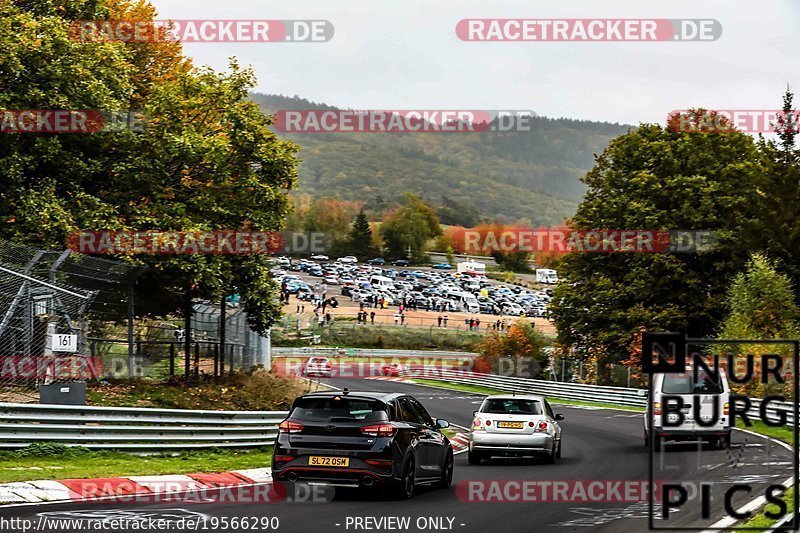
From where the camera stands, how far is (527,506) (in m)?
14.8

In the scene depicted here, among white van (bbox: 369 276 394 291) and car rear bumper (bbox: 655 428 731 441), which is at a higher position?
white van (bbox: 369 276 394 291)

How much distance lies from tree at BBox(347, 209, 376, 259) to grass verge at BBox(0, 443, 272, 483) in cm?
15302

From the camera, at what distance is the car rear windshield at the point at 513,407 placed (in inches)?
893

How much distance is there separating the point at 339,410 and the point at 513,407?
27.0 ft

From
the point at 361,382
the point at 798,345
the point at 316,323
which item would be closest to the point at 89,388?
the point at 798,345

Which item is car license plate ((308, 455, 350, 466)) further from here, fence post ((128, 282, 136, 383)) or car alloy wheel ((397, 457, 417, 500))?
fence post ((128, 282, 136, 383))

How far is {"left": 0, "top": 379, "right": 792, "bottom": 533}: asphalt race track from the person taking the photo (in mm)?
12680

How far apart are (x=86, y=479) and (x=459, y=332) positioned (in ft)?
259

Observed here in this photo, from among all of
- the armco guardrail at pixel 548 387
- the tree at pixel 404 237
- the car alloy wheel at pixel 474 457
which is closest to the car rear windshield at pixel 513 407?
the car alloy wheel at pixel 474 457

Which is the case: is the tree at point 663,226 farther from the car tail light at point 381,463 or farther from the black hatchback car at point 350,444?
the car tail light at point 381,463

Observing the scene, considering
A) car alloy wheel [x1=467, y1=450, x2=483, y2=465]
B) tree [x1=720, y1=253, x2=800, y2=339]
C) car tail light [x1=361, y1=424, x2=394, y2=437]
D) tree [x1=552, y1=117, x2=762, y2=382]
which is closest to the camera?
car tail light [x1=361, y1=424, x2=394, y2=437]

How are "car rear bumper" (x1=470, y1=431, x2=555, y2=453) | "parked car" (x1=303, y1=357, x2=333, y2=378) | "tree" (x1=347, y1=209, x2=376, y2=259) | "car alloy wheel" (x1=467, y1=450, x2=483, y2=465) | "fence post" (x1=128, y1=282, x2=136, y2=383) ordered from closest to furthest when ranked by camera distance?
1. "car rear bumper" (x1=470, y1=431, x2=555, y2=453)
2. "car alloy wheel" (x1=467, y1=450, x2=483, y2=465)
3. "fence post" (x1=128, y1=282, x2=136, y2=383)
4. "parked car" (x1=303, y1=357, x2=333, y2=378)
5. "tree" (x1=347, y1=209, x2=376, y2=259)

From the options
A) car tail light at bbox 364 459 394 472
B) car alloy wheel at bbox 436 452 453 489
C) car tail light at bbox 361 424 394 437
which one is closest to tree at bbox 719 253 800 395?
car alloy wheel at bbox 436 452 453 489

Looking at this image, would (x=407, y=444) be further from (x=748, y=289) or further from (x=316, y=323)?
(x=316, y=323)
